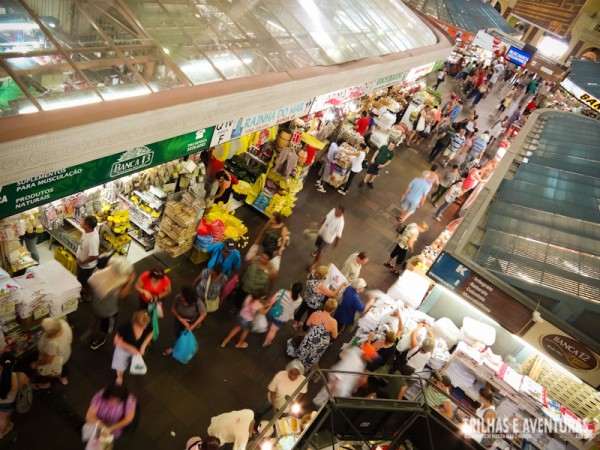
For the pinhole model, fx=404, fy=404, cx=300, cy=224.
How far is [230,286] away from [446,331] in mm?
4287

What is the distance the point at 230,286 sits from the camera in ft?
24.5

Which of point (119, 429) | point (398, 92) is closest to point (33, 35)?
point (119, 429)

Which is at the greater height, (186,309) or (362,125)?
(362,125)

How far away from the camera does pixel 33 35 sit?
15.7 ft

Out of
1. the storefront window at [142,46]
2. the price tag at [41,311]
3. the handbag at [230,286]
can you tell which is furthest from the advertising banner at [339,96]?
the price tag at [41,311]

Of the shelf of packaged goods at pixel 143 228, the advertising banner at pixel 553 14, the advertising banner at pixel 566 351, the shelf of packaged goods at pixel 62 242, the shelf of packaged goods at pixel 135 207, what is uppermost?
the advertising banner at pixel 553 14

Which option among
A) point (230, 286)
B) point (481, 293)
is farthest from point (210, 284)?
point (481, 293)

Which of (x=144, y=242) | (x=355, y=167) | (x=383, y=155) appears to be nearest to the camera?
(x=144, y=242)

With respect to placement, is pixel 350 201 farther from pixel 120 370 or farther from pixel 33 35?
pixel 33 35

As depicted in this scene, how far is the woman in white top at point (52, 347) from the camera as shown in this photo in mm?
5035

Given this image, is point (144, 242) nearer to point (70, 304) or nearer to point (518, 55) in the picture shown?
point (70, 304)

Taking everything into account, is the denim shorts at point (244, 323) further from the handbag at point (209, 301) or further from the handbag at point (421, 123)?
the handbag at point (421, 123)

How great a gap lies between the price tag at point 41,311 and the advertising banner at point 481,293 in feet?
19.8

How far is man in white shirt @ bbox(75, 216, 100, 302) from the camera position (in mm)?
6188
